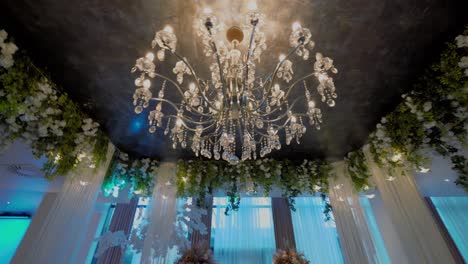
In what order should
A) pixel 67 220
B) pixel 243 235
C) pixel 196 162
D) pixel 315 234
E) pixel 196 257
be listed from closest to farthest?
pixel 67 220, pixel 196 257, pixel 196 162, pixel 315 234, pixel 243 235

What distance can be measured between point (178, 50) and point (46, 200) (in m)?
5.52

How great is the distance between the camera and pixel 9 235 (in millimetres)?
8414

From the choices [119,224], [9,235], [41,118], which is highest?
[41,118]

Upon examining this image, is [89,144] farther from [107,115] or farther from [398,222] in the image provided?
[398,222]

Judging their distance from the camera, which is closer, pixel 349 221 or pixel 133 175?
pixel 349 221

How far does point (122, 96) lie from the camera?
2.87m

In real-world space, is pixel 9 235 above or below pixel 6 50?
below

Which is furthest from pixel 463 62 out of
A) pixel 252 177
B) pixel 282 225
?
pixel 282 225

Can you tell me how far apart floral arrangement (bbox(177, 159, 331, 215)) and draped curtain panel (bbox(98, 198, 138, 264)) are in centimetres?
459

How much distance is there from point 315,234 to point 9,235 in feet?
37.9

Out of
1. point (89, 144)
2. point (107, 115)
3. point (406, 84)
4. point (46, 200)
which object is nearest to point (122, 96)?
point (107, 115)

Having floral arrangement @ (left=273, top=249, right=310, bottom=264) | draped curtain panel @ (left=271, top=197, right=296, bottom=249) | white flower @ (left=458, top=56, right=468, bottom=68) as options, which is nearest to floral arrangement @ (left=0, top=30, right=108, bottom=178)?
floral arrangement @ (left=273, top=249, right=310, bottom=264)

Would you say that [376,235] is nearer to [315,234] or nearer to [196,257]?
A: [315,234]

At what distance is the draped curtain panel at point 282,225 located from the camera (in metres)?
6.68
